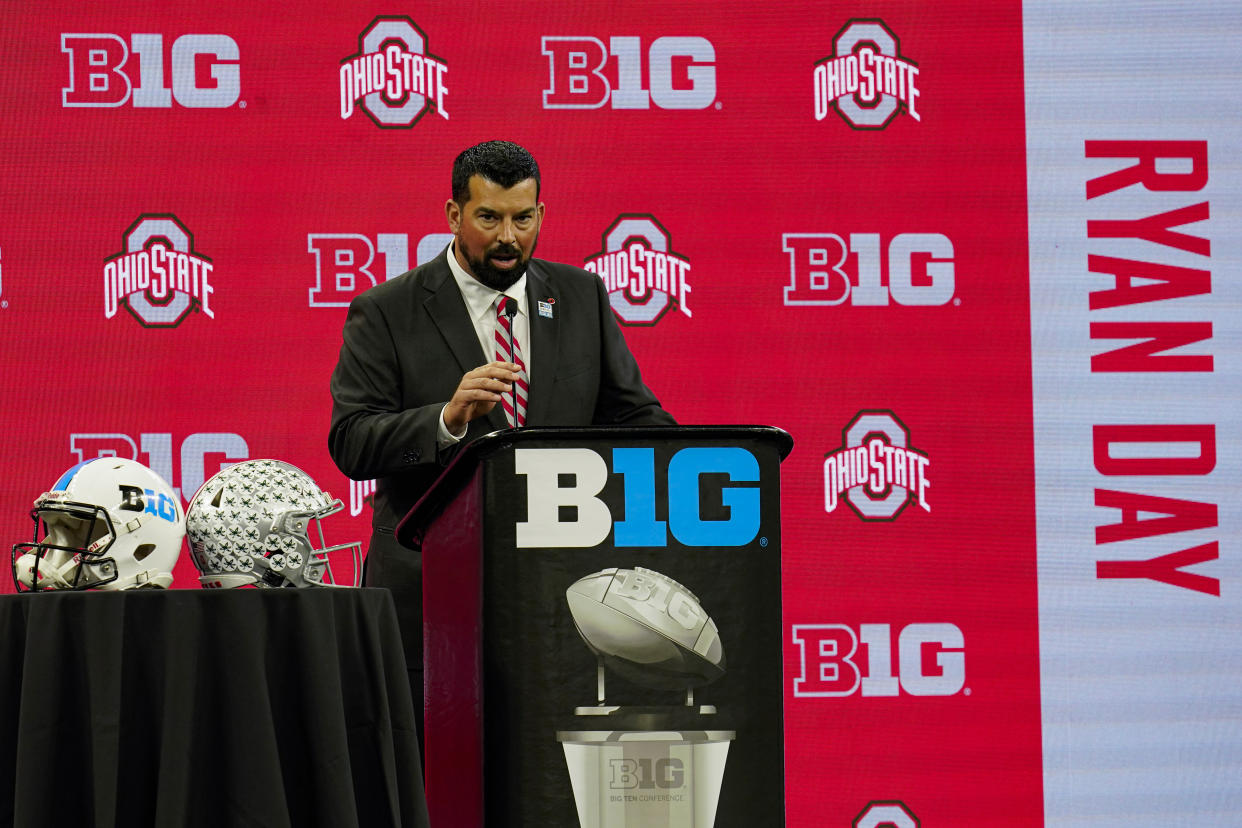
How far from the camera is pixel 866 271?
389cm

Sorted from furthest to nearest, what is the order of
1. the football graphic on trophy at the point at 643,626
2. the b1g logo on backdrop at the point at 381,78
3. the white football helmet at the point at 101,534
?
the b1g logo on backdrop at the point at 381,78 < the white football helmet at the point at 101,534 < the football graphic on trophy at the point at 643,626

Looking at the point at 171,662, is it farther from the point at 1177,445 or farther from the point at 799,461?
the point at 1177,445

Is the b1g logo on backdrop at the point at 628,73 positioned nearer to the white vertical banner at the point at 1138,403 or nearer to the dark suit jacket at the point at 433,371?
the white vertical banner at the point at 1138,403

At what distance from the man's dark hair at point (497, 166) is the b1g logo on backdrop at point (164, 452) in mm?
1389

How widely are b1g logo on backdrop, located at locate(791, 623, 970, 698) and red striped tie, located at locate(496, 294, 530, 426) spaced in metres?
1.45

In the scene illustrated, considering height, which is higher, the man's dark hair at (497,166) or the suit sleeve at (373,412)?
the man's dark hair at (497,166)

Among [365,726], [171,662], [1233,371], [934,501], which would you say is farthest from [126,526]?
[1233,371]

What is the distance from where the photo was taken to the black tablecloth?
1.93 meters

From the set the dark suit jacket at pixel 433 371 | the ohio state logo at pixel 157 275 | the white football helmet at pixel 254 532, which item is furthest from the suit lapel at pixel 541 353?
the ohio state logo at pixel 157 275

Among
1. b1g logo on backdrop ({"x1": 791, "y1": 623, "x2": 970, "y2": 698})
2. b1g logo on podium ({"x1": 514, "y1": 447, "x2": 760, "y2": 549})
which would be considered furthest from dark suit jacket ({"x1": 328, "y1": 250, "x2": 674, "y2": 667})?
b1g logo on backdrop ({"x1": 791, "y1": 623, "x2": 970, "y2": 698})

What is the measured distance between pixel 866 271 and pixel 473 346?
156cm

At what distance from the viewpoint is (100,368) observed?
3.72 metres

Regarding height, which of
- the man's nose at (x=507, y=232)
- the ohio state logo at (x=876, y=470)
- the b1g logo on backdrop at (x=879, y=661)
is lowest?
the b1g logo on backdrop at (x=879, y=661)

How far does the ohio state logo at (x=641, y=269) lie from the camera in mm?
3857
